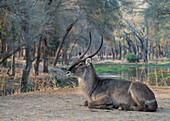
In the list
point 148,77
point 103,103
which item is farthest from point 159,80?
point 103,103

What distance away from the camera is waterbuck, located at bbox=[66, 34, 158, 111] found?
6730 millimetres

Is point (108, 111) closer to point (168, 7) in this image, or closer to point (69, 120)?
point (69, 120)

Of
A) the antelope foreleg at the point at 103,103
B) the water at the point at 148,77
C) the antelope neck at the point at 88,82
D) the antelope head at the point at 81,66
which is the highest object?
the antelope head at the point at 81,66

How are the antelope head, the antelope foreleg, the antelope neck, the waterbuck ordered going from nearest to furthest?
the waterbuck → the antelope foreleg → the antelope head → the antelope neck

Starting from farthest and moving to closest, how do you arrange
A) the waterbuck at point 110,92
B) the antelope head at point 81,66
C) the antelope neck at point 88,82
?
the antelope neck at point 88,82, the antelope head at point 81,66, the waterbuck at point 110,92

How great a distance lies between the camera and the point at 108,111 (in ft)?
21.8

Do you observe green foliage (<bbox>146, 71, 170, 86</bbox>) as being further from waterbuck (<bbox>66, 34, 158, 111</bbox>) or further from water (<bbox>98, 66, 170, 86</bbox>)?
waterbuck (<bbox>66, 34, 158, 111</bbox>)

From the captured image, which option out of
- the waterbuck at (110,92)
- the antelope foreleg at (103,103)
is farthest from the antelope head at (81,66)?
the antelope foreleg at (103,103)

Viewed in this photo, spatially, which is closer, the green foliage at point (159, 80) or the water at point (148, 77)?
the green foliage at point (159, 80)

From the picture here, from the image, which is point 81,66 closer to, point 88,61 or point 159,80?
point 88,61

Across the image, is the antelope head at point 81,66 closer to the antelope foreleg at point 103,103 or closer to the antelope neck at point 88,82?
the antelope neck at point 88,82

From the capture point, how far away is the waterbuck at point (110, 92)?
6730 millimetres

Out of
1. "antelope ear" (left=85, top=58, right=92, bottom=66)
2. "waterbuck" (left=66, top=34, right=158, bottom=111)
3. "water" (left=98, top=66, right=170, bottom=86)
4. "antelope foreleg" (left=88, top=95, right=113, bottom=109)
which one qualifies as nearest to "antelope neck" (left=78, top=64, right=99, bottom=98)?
"waterbuck" (left=66, top=34, right=158, bottom=111)

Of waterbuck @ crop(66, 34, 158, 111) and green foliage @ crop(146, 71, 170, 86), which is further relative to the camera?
green foliage @ crop(146, 71, 170, 86)
